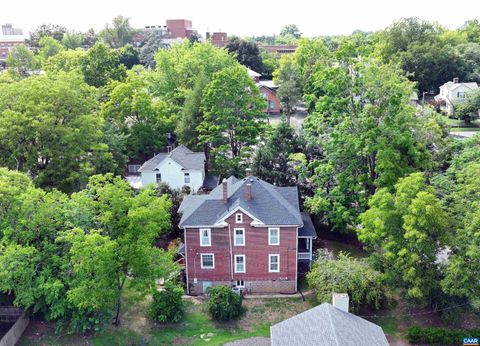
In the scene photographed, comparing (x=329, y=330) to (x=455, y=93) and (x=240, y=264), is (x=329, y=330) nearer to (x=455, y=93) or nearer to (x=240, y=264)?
(x=240, y=264)

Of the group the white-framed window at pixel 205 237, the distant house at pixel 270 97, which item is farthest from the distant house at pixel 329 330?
the distant house at pixel 270 97

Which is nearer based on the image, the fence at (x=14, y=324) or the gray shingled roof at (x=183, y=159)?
the fence at (x=14, y=324)

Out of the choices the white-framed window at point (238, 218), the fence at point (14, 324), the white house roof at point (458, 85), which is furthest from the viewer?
the white house roof at point (458, 85)

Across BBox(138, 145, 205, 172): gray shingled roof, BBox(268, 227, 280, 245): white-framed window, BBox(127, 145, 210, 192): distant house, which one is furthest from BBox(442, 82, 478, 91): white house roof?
BBox(268, 227, 280, 245): white-framed window

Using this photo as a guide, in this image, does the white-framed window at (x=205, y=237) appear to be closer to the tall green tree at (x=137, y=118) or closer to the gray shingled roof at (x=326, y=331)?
the gray shingled roof at (x=326, y=331)

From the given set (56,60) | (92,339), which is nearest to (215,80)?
(92,339)

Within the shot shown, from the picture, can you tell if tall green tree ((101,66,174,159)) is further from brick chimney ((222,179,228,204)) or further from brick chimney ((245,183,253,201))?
brick chimney ((245,183,253,201))
